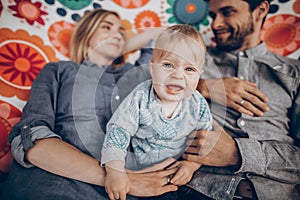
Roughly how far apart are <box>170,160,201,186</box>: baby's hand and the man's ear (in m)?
0.41

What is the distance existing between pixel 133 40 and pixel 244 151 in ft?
1.29

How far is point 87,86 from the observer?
2.09 ft

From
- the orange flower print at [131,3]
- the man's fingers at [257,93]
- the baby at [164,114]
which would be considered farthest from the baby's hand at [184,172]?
the orange flower print at [131,3]

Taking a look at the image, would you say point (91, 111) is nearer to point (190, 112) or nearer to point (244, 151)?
point (190, 112)

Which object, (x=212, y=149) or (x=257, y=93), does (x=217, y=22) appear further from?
(x=212, y=149)

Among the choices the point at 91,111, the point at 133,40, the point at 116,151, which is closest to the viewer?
the point at 116,151

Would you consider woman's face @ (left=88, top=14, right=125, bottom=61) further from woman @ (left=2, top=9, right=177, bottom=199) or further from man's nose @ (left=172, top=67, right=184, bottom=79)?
man's nose @ (left=172, top=67, right=184, bottom=79)

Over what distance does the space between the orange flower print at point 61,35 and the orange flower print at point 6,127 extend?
0.63 ft

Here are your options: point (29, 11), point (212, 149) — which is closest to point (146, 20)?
point (29, 11)

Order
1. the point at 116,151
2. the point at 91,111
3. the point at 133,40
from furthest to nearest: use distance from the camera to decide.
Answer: the point at 133,40 → the point at 91,111 → the point at 116,151

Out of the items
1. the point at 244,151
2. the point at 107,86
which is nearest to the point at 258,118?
the point at 244,151

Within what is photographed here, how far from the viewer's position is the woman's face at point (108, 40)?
0.69 metres

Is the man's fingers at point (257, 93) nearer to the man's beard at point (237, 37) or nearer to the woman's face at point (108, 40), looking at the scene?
the man's beard at point (237, 37)

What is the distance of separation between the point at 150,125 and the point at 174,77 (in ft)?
0.33
